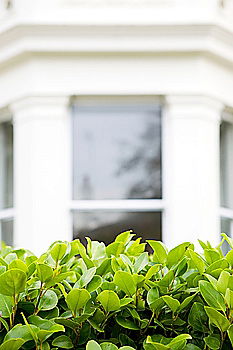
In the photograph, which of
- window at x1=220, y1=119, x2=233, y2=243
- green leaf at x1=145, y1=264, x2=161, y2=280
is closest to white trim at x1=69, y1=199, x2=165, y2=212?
window at x1=220, y1=119, x2=233, y2=243

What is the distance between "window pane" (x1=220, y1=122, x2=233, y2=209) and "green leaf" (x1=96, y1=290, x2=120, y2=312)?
4540mm

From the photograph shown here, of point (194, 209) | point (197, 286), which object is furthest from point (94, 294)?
point (194, 209)

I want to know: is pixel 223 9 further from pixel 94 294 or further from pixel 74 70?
pixel 94 294

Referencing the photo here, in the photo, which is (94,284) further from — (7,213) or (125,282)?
(7,213)

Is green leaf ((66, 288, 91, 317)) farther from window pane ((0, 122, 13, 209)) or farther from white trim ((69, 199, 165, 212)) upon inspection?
window pane ((0, 122, 13, 209))

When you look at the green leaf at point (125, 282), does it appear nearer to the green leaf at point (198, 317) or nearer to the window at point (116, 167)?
the green leaf at point (198, 317)

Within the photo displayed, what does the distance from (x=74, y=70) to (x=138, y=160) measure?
2.78 feet

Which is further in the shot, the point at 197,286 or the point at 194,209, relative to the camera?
the point at 194,209

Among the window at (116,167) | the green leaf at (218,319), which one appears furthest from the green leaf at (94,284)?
the window at (116,167)

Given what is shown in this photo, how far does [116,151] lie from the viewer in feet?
17.7

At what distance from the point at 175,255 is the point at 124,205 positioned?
386 cm

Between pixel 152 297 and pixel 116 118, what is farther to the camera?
pixel 116 118

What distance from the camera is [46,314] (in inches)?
52.0

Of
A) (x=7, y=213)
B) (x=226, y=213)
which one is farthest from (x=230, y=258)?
(x=7, y=213)
